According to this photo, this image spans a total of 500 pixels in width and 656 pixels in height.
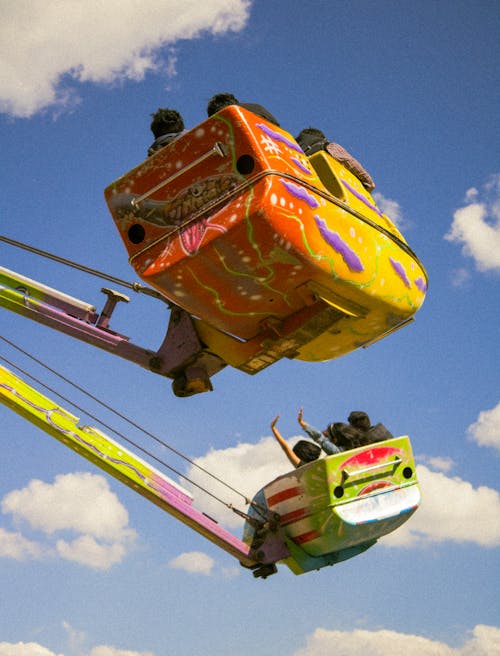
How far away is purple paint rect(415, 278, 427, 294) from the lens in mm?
6980

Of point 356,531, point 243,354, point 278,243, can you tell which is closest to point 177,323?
point 243,354

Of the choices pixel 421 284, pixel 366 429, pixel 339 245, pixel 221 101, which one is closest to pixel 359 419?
pixel 366 429

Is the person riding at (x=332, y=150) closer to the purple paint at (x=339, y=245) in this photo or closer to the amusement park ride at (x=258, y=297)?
the amusement park ride at (x=258, y=297)

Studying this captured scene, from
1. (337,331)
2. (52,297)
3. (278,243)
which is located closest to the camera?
(278,243)

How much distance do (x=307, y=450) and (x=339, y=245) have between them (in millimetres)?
2007

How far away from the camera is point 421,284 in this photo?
7.06 metres

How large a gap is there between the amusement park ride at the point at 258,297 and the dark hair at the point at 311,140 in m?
0.18

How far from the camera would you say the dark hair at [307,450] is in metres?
7.36

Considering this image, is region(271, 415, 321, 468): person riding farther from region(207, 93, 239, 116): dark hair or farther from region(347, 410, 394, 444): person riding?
region(207, 93, 239, 116): dark hair

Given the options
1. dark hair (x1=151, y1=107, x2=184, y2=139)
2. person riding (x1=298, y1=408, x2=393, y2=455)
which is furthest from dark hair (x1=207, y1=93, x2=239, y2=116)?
person riding (x1=298, y1=408, x2=393, y2=455)

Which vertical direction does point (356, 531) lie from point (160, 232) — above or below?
below

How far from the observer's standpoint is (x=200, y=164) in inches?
238

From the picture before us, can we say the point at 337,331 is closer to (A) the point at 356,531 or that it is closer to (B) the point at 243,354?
(B) the point at 243,354

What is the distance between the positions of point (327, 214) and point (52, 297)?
2.42m
